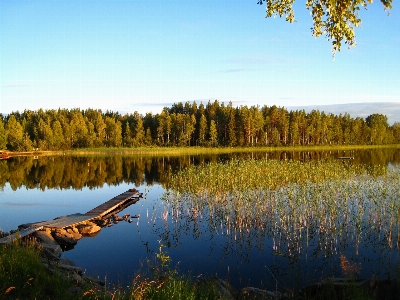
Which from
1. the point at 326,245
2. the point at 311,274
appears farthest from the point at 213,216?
the point at 311,274

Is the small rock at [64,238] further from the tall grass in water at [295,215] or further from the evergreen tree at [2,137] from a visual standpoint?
the evergreen tree at [2,137]

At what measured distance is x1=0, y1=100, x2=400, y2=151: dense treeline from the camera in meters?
91.6

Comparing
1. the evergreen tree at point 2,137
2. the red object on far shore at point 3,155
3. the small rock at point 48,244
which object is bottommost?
the red object on far shore at point 3,155

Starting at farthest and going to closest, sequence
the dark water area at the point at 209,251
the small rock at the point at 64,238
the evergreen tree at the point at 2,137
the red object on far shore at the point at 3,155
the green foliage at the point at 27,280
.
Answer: the evergreen tree at the point at 2,137 < the red object on far shore at the point at 3,155 < the small rock at the point at 64,238 < the dark water area at the point at 209,251 < the green foliage at the point at 27,280

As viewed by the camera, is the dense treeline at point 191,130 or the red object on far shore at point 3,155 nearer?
the red object on far shore at point 3,155

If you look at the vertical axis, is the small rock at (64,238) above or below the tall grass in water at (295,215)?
below

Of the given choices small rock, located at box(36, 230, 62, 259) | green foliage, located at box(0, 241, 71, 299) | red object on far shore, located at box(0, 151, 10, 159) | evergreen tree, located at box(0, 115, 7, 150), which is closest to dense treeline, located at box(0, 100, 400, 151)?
evergreen tree, located at box(0, 115, 7, 150)

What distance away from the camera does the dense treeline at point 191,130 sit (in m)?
91.6

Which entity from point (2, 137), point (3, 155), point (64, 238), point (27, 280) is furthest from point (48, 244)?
point (2, 137)

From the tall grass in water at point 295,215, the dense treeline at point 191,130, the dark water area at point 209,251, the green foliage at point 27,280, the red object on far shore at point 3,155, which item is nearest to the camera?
the green foliage at point 27,280

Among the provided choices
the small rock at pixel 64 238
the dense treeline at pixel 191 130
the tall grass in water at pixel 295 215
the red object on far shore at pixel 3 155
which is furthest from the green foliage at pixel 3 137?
the small rock at pixel 64 238

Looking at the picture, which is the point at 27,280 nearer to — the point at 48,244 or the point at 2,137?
the point at 48,244

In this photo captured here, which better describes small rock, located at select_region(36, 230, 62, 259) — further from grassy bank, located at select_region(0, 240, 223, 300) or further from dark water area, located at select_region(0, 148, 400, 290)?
grassy bank, located at select_region(0, 240, 223, 300)

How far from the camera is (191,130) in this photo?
9869 cm
